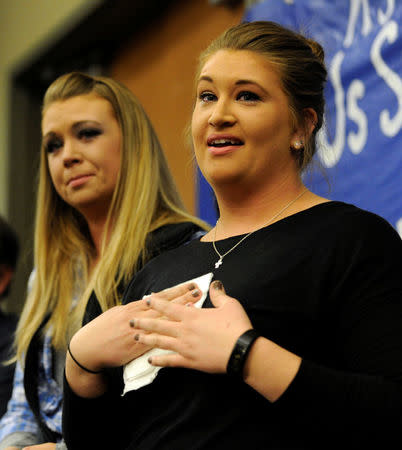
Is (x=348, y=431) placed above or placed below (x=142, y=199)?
below

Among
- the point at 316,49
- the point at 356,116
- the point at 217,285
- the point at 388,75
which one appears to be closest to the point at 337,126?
the point at 356,116

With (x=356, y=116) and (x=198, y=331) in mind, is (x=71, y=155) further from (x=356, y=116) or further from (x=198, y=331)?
(x=198, y=331)

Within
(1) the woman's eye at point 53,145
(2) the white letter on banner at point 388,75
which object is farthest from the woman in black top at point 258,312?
(1) the woman's eye at point 53,145

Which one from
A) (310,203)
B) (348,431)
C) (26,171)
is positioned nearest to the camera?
(348,431)

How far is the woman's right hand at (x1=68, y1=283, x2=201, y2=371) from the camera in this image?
1.03 m

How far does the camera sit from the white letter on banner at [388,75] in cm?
166

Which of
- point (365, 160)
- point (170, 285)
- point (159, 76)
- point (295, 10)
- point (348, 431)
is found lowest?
point (348, 431)

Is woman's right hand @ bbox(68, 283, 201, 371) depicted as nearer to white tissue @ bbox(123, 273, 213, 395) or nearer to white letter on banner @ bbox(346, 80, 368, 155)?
white tissue @ bbox(123, 273, 213, 395)

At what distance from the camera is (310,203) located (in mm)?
1125

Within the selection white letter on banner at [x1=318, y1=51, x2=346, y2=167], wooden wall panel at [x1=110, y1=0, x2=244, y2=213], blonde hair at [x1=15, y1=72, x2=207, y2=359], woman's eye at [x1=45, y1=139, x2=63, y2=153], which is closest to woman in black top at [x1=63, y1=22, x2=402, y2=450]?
blonde hair at [x1=15, y1=72, x2=207, y2=359]

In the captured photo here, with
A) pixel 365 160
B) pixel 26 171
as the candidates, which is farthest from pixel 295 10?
pixel 26 171

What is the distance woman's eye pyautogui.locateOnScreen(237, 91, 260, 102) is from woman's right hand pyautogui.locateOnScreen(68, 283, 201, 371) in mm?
325

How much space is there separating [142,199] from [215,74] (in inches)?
23.0

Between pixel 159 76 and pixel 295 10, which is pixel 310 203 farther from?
pixel 159 76
